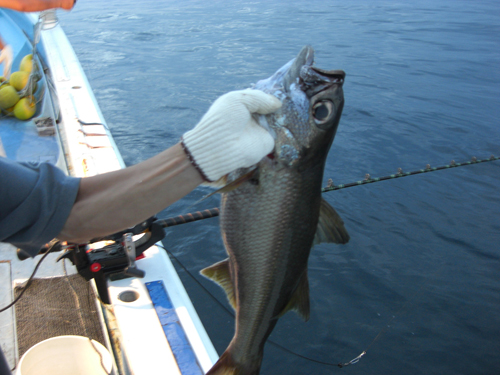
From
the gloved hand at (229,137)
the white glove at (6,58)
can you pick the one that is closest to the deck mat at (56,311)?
the gloved hand at (229,137)

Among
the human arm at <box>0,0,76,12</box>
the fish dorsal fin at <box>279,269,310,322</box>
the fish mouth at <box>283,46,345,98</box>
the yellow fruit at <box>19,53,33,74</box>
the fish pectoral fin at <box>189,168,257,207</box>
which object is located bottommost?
the fish dorsal fin at <box>279,269,310,322</box>

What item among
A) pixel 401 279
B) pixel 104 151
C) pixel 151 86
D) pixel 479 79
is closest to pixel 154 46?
pixel 151 86

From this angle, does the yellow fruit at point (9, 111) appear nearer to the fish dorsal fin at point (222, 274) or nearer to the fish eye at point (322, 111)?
the fish dorsal fin at point (222, 274)

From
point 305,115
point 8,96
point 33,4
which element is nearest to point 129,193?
point 305,115

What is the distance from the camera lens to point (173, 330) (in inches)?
96.8

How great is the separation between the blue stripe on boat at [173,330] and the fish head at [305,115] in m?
Answer: 1.40

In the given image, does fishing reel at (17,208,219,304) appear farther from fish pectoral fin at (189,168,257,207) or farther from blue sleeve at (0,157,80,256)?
blue sleeve at (0,157,80,256)

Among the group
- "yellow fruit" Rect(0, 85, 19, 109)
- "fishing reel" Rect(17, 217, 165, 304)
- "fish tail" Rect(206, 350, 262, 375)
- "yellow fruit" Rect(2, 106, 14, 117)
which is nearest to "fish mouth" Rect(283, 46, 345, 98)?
"fish tail" Rect(206, 350, 262, 375)

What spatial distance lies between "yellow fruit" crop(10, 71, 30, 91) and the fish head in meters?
6.31

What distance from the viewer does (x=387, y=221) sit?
19.6 ft

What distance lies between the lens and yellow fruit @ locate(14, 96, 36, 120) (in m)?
6.51

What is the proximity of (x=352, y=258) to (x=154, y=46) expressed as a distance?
541 inches

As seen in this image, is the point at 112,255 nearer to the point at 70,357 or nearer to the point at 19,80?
the point at 70,357

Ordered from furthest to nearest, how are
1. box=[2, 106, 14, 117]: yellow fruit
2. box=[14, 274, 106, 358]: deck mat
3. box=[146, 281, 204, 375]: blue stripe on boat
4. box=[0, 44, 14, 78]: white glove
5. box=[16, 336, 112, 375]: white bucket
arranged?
1. box=[0, 44, 14, 78]: white glove
2. box=[2, 106, 14, 117]: yellow fruit
3. box=[14, 274, 106, 358]: deck mat
4. box=[16, 336, 112, 375]: white bucket
5. box=[146, 281, 204, 375]: blue stripe on boat
